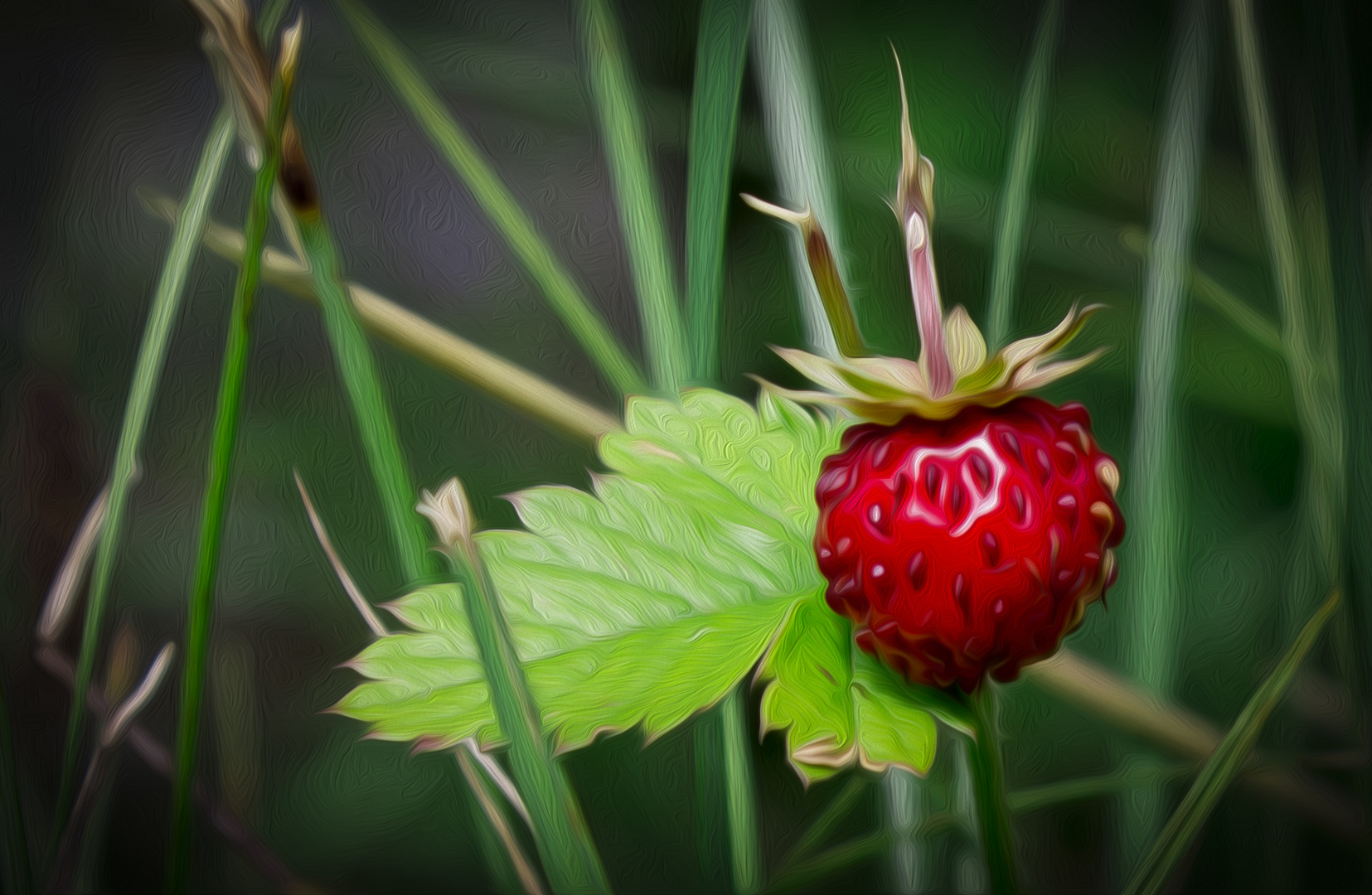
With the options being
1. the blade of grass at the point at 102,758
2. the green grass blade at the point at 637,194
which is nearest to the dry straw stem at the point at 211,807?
the blade of grass at the point at 102,758

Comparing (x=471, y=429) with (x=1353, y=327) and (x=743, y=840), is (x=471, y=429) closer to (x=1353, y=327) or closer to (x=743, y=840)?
(x=743, y=840)

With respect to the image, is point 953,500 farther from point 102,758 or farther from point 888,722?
point 102,758

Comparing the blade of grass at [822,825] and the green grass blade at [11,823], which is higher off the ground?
the green grass blade at [11,823]

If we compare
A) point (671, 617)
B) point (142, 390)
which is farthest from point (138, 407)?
point (671, 617)

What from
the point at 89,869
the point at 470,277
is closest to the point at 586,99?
the point at 470,277

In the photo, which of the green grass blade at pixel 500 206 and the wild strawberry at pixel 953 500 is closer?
the wild strawberry at pixel 953 500

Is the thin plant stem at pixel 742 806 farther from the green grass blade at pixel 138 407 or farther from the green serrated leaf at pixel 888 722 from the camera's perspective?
the green grass blade at pixel 138 407
